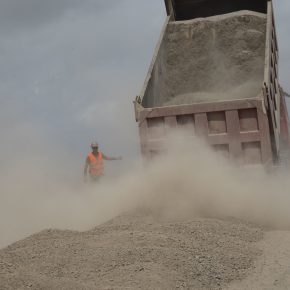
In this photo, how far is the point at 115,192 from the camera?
673 cm

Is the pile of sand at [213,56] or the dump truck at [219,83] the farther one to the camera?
the pile of sand at [213,56]

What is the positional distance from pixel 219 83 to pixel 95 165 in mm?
2623

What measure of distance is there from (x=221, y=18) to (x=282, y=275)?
5.45m

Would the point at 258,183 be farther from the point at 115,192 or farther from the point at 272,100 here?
the point at 115,192

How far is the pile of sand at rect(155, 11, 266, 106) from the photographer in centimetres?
766

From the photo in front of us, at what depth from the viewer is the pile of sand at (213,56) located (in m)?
7.66

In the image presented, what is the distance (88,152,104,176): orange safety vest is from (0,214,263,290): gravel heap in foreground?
11.9ft

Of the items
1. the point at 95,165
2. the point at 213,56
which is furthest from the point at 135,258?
the point at 95,165

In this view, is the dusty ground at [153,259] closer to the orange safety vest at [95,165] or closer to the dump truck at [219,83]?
the dump truck at [219,83]

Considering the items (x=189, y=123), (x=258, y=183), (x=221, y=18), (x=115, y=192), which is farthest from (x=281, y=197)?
(x=221, y=18)

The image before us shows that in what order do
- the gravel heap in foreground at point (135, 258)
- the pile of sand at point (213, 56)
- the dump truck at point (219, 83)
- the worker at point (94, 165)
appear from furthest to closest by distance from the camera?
the worker at point (94, 165), the pile of sand at point (213, 56), the dump truck at point (219, 83), the gravel heap in foreground at point (135, 258)

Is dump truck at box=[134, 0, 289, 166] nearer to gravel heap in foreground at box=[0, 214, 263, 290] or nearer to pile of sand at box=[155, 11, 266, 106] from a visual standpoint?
pile of sand at box=[155, 11, 266, 106]

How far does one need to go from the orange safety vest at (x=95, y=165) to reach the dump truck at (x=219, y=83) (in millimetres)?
1979

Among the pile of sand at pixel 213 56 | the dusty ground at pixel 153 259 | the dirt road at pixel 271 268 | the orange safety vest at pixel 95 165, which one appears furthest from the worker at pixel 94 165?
the dirt road at pixel 271 268
